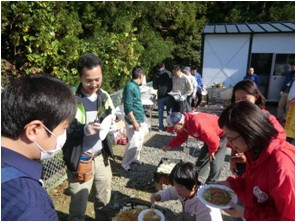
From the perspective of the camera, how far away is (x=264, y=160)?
179 cm

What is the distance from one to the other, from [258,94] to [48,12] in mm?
5111

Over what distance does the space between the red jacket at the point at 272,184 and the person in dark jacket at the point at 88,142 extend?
56.7 inches

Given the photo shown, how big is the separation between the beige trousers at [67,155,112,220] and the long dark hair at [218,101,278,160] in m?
1.67

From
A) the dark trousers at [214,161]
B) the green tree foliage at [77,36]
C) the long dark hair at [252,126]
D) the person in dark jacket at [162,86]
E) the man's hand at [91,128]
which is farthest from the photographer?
the person in dark jacket at [162,86]

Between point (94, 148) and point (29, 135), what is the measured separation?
5.34 ft

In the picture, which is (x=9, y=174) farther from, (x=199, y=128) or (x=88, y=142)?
(x=199, y=128)

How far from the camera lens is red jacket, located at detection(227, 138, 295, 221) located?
5.37ft

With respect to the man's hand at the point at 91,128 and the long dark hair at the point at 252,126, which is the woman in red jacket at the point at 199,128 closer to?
the man's hand at the point at 91,128

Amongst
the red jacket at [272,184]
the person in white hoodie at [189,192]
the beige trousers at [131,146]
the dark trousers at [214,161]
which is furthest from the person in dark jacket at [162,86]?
the red jacket at [272,184]

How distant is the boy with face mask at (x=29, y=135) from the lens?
1.08 m

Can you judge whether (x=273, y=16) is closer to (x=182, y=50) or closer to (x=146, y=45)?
(x=182, y=50)

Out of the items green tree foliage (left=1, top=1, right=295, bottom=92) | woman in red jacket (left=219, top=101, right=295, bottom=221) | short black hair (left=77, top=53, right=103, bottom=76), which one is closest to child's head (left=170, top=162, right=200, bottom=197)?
woman in red jacket (left=219, top=101, right=295, bottom=221)

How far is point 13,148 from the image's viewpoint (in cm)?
126

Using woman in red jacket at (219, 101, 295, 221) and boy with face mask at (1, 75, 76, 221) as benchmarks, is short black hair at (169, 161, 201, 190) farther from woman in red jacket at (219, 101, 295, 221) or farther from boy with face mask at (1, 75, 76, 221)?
boy with face mask at (1, 75, 76, 221)
